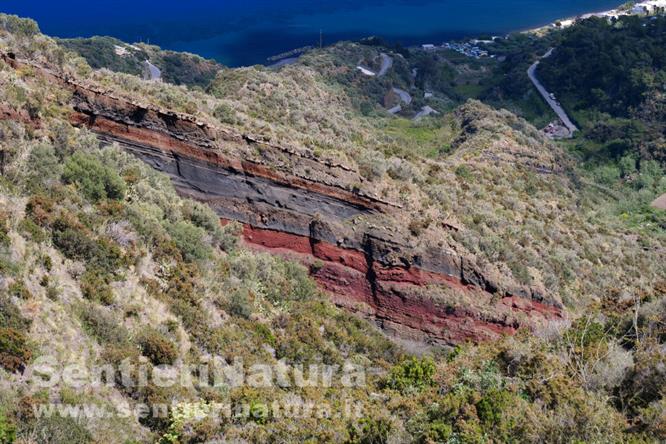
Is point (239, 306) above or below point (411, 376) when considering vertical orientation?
above

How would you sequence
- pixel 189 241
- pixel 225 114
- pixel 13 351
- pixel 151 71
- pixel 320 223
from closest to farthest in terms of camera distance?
pixel 13 351, pixel 189 241, pixel 320 223, pixel 225 114, pixel 151 71

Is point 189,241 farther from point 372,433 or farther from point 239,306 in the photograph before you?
point 372,433

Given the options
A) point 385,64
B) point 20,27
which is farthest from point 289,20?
point 20,27

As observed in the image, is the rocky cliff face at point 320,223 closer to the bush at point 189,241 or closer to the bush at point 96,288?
the bush at point 189,241

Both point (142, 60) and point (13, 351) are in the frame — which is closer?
point (13, 351)

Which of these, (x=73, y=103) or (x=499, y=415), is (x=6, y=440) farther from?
(x=73, y=103)

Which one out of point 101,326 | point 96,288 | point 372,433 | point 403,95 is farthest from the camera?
point 403,95

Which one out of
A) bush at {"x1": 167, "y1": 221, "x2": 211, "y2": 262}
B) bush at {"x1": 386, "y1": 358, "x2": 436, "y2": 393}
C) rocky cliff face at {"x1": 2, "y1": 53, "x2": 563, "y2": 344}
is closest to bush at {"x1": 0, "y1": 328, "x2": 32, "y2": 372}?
bush at {"x1": 167, "y1": 221, "x2": 211, "y2": 262}

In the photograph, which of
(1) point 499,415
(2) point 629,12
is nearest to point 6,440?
(1) point 499,415
